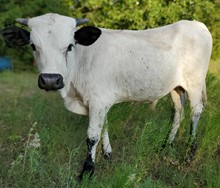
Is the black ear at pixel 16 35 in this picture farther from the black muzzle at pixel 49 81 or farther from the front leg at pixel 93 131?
the front leg at pixel 93 131

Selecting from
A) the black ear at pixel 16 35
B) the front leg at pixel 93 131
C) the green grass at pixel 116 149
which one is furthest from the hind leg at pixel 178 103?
the black ear at pixel 16 35

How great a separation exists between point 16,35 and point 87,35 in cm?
65

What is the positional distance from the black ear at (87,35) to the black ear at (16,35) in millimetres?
454

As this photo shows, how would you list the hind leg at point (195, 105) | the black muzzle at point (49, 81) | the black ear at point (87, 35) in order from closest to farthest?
the black muzzle at point (49, 81), the black ear at point (87, 35), the hind leg at point (195, 105)

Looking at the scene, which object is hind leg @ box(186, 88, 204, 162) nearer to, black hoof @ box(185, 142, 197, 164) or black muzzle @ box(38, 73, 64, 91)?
black hoof @ box(185, 142, 197, 164)

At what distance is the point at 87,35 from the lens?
3791 mm

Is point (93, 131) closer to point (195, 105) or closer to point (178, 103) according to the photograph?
point (195, 105)

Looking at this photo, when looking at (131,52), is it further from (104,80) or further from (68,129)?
(68,129)

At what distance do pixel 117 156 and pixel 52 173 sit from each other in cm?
91

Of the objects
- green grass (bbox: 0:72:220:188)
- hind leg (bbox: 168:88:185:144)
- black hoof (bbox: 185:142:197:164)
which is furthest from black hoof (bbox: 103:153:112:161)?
hind leg (bbox: 168:88:185:144)

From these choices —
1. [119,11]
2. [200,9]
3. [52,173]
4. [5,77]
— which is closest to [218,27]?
[200,9]

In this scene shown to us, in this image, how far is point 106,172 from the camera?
13.1 feet

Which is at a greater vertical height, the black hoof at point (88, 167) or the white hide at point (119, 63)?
the white hide at point (119, 63)

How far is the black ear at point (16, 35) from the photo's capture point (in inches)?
142
